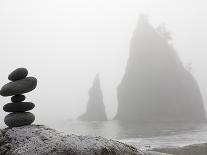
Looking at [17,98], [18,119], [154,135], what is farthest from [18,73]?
[154,135]

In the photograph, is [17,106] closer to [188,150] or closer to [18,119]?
[18,119]

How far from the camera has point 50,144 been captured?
51.1 ft

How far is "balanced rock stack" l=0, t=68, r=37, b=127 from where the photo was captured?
18.2m

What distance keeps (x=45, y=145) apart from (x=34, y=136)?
1160mm

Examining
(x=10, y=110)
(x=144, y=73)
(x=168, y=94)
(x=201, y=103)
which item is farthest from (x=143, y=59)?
(x=10, y=110)

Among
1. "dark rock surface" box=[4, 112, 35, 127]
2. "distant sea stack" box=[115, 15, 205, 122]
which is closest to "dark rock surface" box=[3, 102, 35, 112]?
"dark rock surface" box=[4, 112, 35, 127]

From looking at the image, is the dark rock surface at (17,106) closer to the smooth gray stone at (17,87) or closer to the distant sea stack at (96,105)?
the smooth gray stone at (17,87)

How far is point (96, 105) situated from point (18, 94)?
116730 mm

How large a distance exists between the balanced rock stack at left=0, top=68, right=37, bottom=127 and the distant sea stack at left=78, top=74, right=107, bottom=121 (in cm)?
11502

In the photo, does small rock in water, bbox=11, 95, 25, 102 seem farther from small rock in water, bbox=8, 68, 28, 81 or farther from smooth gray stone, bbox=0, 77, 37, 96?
small rock in water, bbox=8, 68, 28, 81

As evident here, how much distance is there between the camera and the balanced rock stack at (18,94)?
18219 mm

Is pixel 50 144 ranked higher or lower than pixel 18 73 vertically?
lower

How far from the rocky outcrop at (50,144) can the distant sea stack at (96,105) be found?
382 ft

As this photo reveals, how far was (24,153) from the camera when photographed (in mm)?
15320
